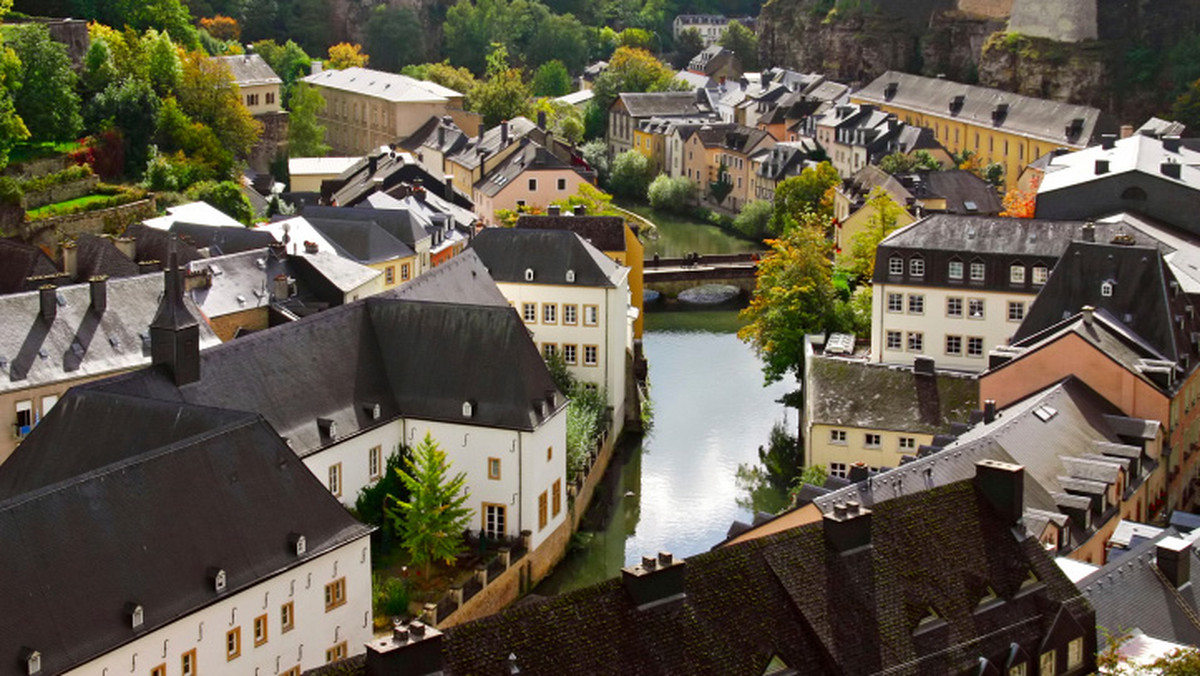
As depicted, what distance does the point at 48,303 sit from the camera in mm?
42281

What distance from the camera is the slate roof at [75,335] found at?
4131 centimetres

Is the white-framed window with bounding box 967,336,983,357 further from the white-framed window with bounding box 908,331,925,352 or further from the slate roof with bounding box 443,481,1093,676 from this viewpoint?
the slate roof with bounding box 443,481,1093,676

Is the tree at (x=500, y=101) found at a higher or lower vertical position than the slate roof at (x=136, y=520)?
higher

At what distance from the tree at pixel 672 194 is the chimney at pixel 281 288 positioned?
166ft

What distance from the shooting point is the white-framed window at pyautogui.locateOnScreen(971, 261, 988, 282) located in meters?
54.4

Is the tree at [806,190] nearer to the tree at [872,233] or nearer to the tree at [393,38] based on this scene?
the tree at [872,233]

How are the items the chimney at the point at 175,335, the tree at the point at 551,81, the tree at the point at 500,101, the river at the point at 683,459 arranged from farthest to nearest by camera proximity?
the tree at the point at 551,81 → the tree at the point at 500,101 → the river at the point at 683,459 → the chimney at the point at 175,335

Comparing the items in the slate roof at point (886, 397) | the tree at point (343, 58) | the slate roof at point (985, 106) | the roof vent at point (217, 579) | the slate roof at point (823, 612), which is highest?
the tree at point (343, 58)

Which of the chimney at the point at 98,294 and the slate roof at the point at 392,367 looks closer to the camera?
the slate roof at the point at 392,367

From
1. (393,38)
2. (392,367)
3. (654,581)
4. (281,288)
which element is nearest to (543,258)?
(281,288)

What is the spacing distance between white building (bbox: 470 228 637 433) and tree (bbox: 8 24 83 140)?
80.1 ft

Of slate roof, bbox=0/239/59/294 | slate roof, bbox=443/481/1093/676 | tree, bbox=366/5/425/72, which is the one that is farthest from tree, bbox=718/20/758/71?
slate roof, bbox=443/481/1093/676

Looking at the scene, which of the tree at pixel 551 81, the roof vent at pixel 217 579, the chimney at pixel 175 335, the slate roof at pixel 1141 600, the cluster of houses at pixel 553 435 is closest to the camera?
the cluster of houses at pixel 553 435

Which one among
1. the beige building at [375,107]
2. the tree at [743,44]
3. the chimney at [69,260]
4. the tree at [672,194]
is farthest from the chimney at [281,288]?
the tree at [743,44]
